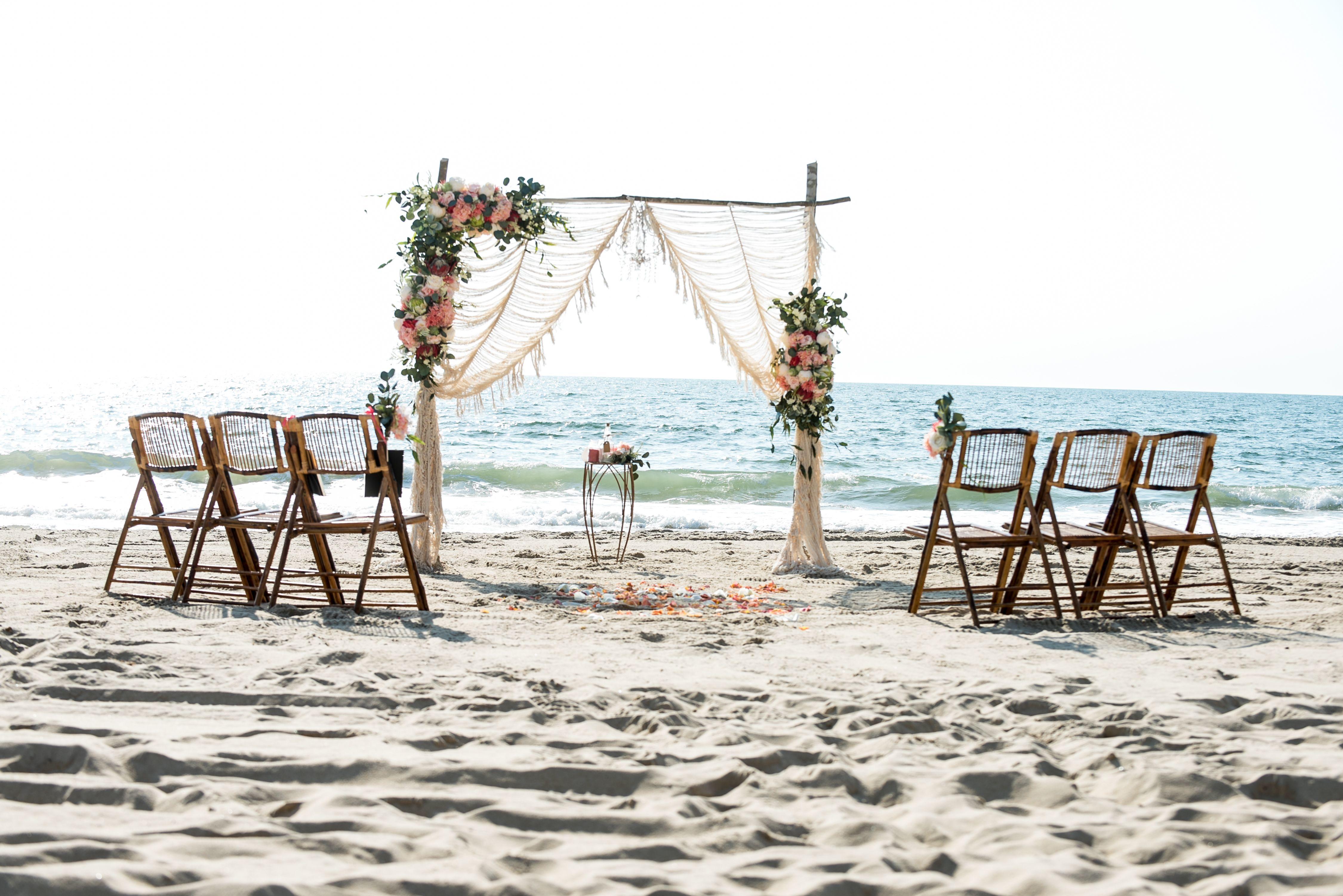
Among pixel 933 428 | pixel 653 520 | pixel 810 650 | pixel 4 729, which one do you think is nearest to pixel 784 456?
pixel 653 520

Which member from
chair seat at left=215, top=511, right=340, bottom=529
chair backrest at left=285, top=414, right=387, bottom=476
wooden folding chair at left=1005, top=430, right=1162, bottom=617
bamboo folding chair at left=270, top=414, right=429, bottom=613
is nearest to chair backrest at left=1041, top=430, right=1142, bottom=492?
wooden folding chair at left=1005, top=430, right=1162, bottom=617

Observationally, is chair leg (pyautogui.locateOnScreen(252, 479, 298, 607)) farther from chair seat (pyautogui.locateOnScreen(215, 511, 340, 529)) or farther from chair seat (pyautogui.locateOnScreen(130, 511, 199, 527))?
chair seat (pyautogui.locateOnScreen(130, 511, 199, 527))

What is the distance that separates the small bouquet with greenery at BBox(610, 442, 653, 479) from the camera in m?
6.98

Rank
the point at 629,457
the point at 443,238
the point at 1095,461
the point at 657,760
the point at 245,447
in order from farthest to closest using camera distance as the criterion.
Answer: the point at 629,457 < the point at 443,238 < the point at 245,447 < the point at 1095,461 < the point at 657,760

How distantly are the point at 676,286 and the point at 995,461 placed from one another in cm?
283

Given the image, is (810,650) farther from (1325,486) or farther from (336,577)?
(1325,486)

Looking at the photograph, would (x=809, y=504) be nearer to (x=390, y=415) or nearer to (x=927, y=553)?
(x=927, y=553)

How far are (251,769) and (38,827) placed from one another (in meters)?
0.47

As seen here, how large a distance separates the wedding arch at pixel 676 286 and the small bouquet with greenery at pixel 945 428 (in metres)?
1.65

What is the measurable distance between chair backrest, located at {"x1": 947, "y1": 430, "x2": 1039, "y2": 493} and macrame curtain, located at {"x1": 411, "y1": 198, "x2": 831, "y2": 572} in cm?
182

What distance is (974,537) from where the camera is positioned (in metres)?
4.78

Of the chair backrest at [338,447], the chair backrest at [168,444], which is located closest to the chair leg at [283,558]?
the chair backrest at [338,447]

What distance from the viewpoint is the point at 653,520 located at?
10.3 meters

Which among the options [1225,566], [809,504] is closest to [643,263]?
[809,504]
